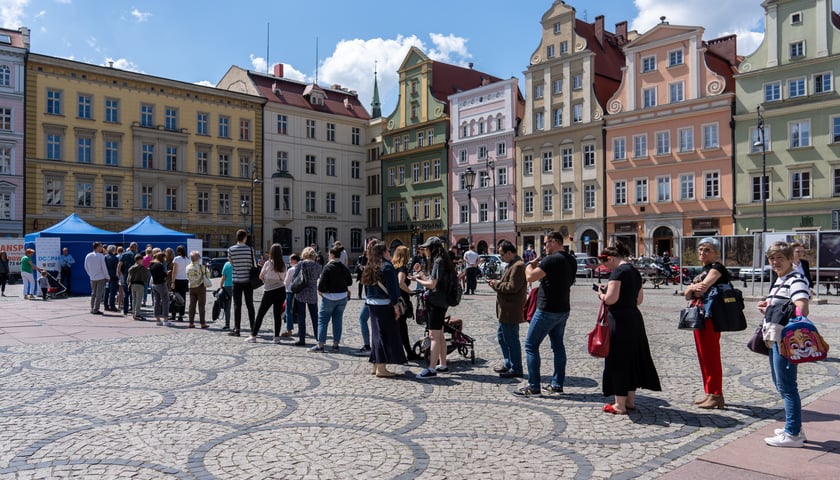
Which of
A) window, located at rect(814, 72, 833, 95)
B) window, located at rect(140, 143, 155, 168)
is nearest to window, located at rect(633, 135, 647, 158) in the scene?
window, located at rect(814, 72, 833, 95)

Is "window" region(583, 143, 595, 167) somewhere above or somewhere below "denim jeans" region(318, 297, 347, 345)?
above

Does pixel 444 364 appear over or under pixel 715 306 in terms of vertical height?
under

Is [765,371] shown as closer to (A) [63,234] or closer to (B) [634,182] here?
(A) [63,234]

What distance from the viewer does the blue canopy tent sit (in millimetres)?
24297

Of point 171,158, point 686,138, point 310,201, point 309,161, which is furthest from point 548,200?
point 171,158

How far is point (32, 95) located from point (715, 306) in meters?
47.9

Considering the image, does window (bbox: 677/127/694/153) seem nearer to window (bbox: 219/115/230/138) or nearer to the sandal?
window (bbox: 219/115/230/138)

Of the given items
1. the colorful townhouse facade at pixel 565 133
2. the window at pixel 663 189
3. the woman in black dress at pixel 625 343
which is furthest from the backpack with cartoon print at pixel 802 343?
the colorful townhouse facade at pixel 565 133

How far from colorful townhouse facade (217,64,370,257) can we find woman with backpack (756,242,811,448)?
50.8m

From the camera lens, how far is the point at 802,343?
518 centimetres

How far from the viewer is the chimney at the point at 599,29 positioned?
163 ft

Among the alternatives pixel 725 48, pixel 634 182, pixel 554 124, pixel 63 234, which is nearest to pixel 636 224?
pixel 634 182

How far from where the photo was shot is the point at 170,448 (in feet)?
18.0

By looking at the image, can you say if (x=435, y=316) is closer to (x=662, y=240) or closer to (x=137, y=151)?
(x=662, y=240)
